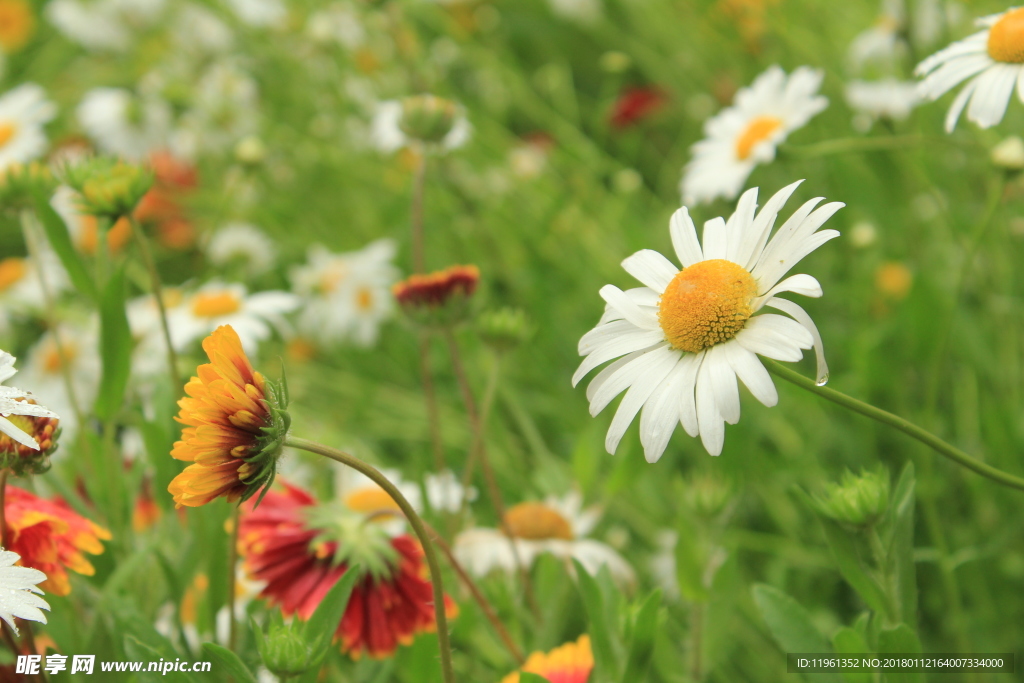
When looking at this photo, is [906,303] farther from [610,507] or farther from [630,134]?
[630,134]

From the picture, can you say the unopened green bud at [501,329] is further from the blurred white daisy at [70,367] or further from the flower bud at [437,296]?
the blurred white daisy at [70,367]

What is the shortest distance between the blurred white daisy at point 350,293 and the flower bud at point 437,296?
0.62 metres

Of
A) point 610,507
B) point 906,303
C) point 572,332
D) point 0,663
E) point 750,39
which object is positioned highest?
point 750,39

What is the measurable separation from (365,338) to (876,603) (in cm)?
100

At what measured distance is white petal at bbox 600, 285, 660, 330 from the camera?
18.4 inches

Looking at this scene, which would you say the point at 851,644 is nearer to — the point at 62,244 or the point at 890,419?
the point at 890,419

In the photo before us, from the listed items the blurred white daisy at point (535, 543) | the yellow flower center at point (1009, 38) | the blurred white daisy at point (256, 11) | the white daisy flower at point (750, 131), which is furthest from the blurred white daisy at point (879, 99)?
the blurred white daisy at point (256, 11)

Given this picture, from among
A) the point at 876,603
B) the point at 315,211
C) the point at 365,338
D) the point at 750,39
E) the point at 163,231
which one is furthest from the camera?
the point at 163,231

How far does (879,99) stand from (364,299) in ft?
2.72

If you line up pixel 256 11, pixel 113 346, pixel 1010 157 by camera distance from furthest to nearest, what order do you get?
pixel 256 11 → pixel 1010 157 → pixel 113 346

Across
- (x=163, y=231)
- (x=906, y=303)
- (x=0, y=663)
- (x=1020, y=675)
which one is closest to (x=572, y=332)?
(x=906, y=303)

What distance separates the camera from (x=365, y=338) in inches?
53.7

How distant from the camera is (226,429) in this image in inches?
15.3

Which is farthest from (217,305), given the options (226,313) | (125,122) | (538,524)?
(125,122)
